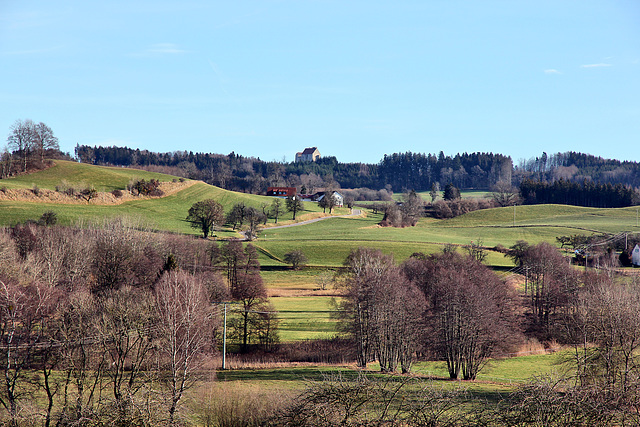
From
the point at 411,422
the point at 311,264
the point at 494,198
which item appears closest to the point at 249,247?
the point at 311,264

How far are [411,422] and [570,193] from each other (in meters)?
189

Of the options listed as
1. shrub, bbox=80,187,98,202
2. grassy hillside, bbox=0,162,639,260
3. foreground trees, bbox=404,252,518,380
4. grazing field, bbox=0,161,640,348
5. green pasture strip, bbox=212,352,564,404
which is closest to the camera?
green pasture strip, bbox=212,352,564,404

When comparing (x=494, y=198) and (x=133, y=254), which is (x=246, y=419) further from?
(x=494, y=198)

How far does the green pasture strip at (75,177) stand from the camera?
116438 millimetres

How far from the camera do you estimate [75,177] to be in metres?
127


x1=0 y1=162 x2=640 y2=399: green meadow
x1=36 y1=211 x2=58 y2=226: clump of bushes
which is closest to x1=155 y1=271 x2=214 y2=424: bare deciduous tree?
x1=0 y1=162 x2=640 y2=399: green meadow

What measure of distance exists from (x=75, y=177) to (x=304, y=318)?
94.6 m

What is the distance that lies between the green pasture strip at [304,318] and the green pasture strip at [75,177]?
240 feet

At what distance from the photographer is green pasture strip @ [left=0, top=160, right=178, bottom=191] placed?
382 feet

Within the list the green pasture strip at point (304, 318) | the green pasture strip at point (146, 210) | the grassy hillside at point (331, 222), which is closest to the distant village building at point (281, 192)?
the grassy hillside at point (331, 222)

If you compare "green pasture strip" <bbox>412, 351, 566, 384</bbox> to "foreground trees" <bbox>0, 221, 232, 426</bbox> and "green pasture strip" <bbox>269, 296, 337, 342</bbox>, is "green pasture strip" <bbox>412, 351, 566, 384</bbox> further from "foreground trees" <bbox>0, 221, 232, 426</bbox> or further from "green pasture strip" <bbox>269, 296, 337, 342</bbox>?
"foreground trees" <bbox>0, 221, 232, 426</bbox>

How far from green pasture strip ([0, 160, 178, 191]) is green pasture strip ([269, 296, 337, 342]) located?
7315 cm

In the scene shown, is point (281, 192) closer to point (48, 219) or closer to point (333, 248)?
point (333, 248)

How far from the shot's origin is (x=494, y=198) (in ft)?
602
